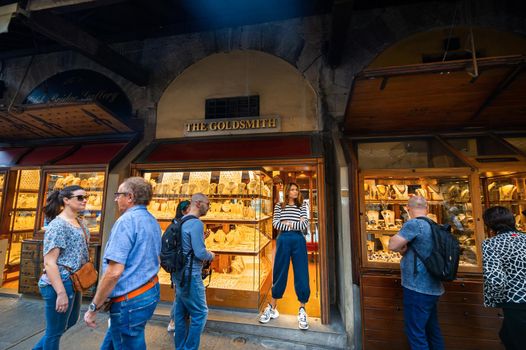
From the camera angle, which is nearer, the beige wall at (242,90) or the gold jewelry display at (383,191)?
the gold jewelry display at (383,191)

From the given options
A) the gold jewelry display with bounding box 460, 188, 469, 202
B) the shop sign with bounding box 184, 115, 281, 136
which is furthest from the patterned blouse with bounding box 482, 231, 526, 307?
the shop sign with bounding box 184, 115, 281, 136

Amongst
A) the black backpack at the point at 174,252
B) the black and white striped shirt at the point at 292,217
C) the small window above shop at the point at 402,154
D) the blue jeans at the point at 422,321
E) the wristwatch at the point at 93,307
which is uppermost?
the small window above shop at the point at 402,154

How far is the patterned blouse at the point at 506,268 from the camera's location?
7.14ft

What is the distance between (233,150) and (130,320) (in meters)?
3.19

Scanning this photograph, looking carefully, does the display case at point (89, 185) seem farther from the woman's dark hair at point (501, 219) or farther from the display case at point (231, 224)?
the woman's dark hair at point (501, 219)

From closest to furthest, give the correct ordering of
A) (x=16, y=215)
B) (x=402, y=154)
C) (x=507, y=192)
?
(x=507, y=192), (x=402, y=154), (x=16, y=215)

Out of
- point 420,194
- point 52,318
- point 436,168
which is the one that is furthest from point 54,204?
point 436,168

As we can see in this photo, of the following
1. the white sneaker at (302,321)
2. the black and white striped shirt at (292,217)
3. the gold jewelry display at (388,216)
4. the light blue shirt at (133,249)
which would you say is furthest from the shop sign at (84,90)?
the gold jewelry display at (388,216)

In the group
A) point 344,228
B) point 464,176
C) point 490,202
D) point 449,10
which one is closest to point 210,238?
point 344,228

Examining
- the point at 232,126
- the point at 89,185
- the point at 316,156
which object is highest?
the point at 232,126

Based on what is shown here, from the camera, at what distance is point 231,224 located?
14.9 feet

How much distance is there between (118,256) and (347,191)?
9.94ft

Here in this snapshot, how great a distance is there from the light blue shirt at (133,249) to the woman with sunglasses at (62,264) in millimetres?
689

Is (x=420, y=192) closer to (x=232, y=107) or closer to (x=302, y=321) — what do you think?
(x=302, y=321)
